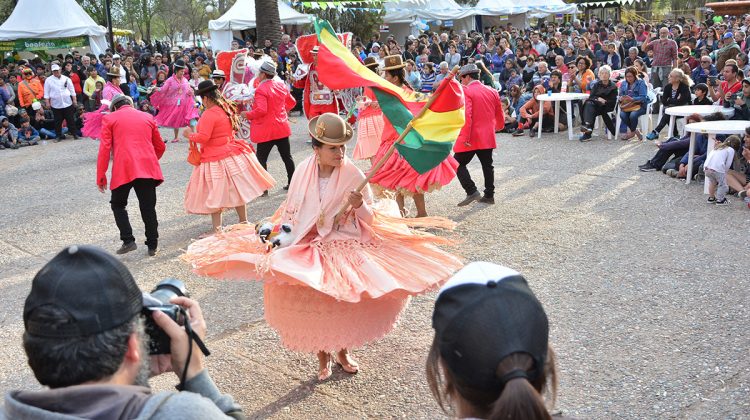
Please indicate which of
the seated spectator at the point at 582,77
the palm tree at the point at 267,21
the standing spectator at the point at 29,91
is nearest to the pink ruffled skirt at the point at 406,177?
the seated spectator at the point at 582,77

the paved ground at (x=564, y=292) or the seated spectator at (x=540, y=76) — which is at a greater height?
the seated spectator at (x=540, y=76)

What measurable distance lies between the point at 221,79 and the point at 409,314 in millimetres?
5046

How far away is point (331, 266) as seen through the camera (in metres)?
Answer: 4.22

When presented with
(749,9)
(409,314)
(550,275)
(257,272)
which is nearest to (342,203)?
(257,272)

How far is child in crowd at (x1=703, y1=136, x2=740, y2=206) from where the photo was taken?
8156 mm

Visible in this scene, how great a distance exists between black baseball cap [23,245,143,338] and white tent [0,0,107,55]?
2355 centimetres

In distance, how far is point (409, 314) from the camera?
5.58 meters

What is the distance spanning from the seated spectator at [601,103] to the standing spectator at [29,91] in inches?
466

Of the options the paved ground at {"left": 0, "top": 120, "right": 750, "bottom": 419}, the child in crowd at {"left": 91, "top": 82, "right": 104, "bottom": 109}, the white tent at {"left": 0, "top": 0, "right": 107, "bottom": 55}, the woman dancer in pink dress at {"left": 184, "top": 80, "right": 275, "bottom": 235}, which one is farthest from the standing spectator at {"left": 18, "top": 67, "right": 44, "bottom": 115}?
the woman dancer in pink dress at {"left": 184, "top": 80, "right": 275, "bottom": 235}

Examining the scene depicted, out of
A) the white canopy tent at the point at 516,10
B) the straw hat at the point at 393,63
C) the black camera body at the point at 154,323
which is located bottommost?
the black camera body at the point at 154,323

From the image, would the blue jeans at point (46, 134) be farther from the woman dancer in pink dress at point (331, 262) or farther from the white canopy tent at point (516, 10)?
the white canopy tent at point (516, 10)

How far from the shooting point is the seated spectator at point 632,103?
40.2 feet

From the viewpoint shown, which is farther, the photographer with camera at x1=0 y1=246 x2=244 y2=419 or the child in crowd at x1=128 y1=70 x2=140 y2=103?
the child in crowd at x1=128 y1=70 x2=140 y2=103

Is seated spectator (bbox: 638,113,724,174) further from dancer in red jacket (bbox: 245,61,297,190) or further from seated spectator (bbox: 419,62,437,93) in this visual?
seated spectator (bbox: 419,62,437,93)
